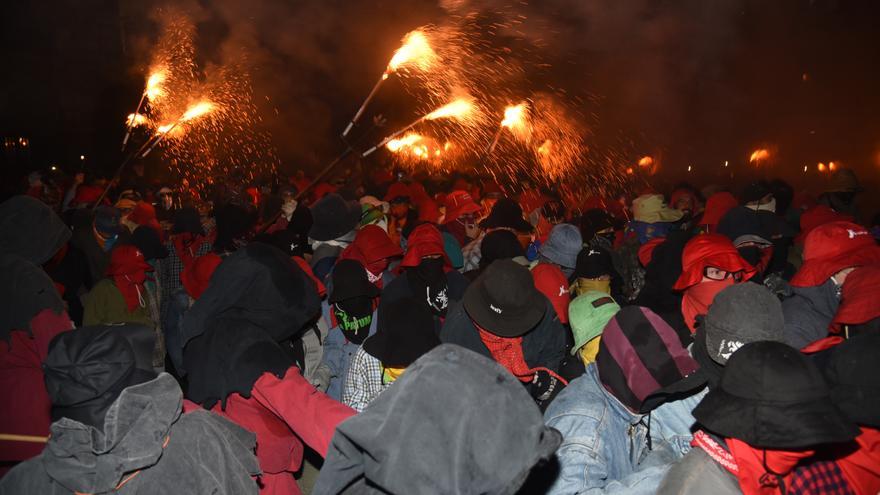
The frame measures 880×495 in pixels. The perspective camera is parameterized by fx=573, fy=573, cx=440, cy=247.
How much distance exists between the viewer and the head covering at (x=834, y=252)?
3404mm

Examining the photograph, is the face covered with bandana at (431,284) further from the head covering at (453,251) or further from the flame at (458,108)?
the flame at (458,108)

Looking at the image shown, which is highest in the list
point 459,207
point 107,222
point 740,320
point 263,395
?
point 263,395

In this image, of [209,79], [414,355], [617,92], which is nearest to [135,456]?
[414,355]

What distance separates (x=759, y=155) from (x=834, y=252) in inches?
509

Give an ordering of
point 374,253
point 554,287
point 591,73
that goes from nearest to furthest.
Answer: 1. point 554,287
2. point 374,253
3. point 591,73

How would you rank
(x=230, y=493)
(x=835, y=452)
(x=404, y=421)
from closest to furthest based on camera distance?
(x=404, y=421)
(x=230, y=493)
(x=835, y=452)

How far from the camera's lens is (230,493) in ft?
6.24

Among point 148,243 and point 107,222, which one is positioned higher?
point 148,243

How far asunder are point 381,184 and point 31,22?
11.6 meters

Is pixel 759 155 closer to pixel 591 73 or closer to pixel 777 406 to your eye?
pixel 591 73

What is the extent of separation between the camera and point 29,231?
332cm

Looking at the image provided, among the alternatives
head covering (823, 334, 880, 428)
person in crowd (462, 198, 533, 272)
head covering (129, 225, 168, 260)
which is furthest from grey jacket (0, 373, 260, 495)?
head covering (129, 225, 168, 260)

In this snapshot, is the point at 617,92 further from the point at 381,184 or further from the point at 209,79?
the point at 209,79

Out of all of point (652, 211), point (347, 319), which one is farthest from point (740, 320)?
point (652, 211)
